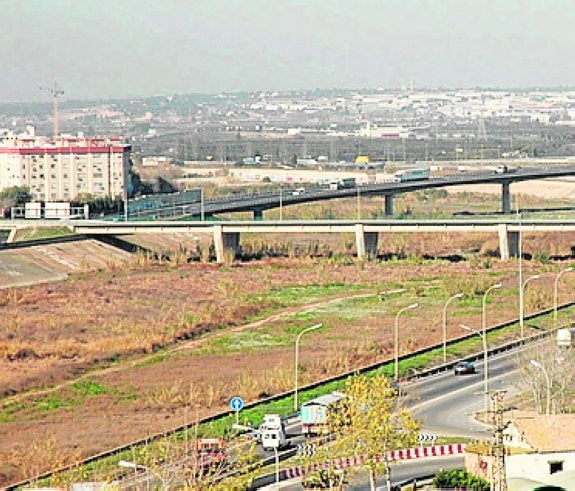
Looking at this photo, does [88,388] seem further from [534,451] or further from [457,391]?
[534,451]

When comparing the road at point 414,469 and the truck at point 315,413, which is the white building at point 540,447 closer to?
the road at point 414,469

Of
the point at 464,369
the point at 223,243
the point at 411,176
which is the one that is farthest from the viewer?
the point at 411,176

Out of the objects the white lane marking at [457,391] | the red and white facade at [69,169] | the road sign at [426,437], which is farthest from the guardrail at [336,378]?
the red and white facade at [69,169]

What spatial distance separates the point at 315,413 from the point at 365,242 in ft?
166

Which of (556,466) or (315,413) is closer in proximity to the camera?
(556,466)

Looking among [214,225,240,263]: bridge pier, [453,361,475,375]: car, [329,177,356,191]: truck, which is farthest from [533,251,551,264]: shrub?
[453,361,475,375]: car

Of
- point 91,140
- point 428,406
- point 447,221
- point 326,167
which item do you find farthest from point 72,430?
point 326,167

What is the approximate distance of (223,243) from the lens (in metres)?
91.1

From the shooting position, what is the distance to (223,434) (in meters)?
40.2

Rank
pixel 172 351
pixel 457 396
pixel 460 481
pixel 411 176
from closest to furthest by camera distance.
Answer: pixel 460 481 < pixel 457 396 < pixel 172 351 < pixel 411 176

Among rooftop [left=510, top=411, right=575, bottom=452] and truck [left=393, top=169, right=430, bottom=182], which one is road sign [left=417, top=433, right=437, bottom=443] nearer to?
rooftop [left=510, top=411, right=575, bottom=452]

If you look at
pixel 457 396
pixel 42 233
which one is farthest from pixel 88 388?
pixel 42 233

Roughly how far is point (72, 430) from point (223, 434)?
18.2 ft

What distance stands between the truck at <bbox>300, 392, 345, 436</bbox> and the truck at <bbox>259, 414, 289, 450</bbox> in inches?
25.1
